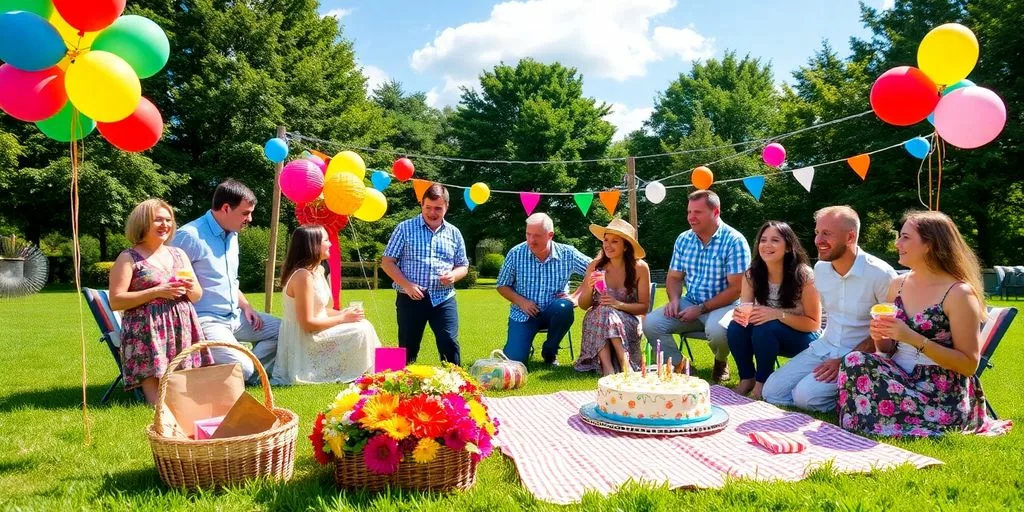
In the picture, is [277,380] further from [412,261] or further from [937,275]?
[937,275]

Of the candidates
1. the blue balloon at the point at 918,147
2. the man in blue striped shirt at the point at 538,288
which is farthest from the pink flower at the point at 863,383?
the blue balloon at the point at 918,147

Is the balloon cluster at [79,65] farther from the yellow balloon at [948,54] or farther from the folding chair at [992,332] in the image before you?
the yellow balloon at [948,54]

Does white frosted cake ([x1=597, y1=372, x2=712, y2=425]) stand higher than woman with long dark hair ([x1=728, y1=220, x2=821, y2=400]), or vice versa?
woman with long dark hair ([x1=728, y1=220, x2=821, y2=400])

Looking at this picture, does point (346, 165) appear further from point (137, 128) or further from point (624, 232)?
point (137, 128)

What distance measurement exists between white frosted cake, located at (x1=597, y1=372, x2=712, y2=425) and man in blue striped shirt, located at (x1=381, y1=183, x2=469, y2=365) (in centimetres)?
278

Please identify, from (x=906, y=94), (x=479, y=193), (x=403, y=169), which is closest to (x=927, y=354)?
(x=906, y=94)

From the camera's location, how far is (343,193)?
22.2ft

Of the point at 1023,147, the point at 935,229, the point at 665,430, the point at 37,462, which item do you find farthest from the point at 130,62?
the point at 1023,147

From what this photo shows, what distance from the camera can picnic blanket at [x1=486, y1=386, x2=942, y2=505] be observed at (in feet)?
10.6

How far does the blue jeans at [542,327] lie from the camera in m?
6.65

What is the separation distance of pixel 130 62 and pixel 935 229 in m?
4.89

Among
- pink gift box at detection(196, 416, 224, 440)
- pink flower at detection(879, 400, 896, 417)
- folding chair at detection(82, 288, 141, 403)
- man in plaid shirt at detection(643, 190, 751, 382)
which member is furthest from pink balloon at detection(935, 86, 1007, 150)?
folding chair at detection(82, 288, 141, 403)

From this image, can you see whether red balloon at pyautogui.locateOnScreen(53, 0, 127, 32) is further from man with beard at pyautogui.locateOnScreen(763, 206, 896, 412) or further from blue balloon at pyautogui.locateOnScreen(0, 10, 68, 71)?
man with beard at pyautogui.locateOnScreen(763, 206, 896, 412)

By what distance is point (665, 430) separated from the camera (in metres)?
4.03
